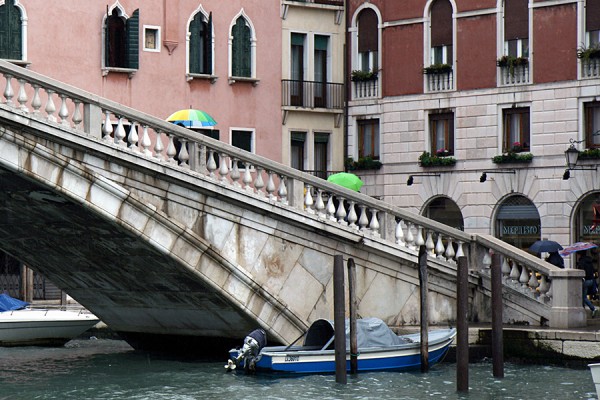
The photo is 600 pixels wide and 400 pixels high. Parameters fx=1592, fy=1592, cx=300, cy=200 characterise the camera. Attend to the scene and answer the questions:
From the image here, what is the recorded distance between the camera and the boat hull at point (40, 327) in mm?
26438

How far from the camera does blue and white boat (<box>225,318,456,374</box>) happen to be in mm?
20203

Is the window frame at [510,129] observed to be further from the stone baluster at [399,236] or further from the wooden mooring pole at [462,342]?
the wooden mooring pole at [462,342]

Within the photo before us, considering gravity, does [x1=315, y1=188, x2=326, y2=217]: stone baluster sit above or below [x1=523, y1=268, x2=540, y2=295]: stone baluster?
above

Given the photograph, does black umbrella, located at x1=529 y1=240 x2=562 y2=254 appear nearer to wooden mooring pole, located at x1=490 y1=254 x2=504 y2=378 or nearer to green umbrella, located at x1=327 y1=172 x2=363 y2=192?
green umbrella, located at x1=327 y1=172 x2=363 y2=192

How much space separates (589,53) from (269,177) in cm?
974

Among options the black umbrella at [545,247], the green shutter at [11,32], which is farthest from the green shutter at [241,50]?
the black umbrella at [545,247]

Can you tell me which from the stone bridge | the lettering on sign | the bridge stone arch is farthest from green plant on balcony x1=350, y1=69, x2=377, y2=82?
the stone bridge

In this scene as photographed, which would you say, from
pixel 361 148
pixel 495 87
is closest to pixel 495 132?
pixel 495 87

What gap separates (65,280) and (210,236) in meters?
4.37

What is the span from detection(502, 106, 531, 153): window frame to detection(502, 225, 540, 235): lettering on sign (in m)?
1.44

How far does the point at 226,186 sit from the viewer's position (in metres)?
20.6

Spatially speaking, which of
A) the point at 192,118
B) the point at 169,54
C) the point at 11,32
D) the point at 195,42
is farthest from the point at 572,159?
the point at 11,32

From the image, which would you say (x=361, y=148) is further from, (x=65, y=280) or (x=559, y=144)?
(x=65, y=280)

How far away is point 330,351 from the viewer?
20.1 meters
